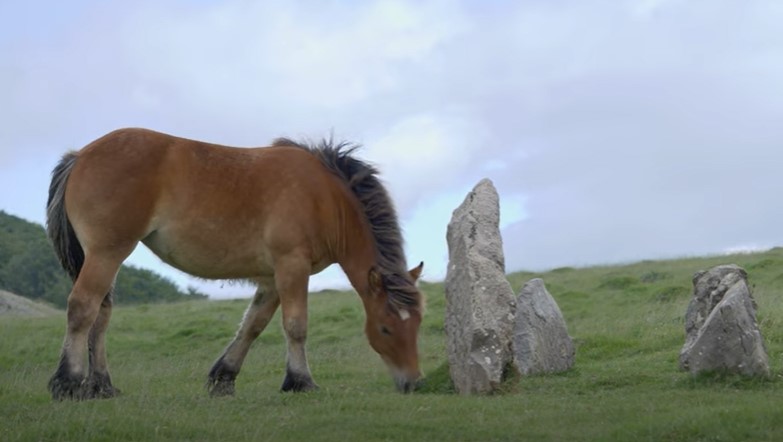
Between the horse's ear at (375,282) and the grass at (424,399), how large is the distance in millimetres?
1201

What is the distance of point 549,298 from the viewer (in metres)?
15.5

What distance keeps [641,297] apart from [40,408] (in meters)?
16.3

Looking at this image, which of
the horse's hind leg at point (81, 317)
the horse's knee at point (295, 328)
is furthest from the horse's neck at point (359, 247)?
the horse's hind leg at point (81, 317)

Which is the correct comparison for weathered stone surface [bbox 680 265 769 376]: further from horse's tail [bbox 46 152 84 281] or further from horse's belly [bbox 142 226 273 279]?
horse's tail [bbox 46 152 84 281]

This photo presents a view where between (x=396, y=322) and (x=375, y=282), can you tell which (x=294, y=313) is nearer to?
(x=375, y=282)

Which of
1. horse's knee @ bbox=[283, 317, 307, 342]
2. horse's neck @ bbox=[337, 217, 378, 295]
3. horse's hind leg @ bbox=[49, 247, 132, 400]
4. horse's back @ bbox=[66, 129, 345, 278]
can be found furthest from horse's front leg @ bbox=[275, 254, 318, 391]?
horse's hind leg @ bbox=[49, 247, 132, 400]

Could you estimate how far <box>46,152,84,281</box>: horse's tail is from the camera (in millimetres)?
13070

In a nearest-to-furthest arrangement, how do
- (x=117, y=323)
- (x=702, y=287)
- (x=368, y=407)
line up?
(x=368, y=407)
(x=702, y=287)
(x=117, y=323)

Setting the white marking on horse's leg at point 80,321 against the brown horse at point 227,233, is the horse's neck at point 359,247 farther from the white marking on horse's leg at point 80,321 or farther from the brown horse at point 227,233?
the white marking on horse's leg at point 80,321

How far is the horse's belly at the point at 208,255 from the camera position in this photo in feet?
43.2

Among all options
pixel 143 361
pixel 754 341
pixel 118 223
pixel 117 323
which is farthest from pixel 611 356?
pixel 117 323

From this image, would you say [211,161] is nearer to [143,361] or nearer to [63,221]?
[63,221]

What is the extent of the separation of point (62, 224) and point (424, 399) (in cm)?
454

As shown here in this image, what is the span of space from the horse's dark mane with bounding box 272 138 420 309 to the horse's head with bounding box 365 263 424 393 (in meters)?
0.01
